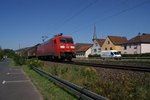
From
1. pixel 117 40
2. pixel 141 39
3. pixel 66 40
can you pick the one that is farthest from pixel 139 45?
pixel 66 40

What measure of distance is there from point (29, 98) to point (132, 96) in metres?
4.75

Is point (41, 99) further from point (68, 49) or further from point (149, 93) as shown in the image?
point (68, 49)

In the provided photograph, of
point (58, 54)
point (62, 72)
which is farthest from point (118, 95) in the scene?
point (58, 54)

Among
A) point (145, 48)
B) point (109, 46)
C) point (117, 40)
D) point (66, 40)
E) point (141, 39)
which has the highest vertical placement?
point (117, 40)

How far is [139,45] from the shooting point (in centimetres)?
7638

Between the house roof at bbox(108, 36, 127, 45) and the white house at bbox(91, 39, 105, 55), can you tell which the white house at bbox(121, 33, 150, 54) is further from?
the white house at bbox(91, 39, 105, 55)

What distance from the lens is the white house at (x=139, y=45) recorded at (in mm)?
76062

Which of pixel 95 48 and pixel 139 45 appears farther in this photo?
pixel 95 48

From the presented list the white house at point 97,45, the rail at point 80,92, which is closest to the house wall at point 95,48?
the white house at point 97,45

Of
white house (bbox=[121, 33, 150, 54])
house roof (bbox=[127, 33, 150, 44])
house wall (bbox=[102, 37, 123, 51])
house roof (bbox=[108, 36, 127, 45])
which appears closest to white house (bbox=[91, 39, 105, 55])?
house wall (bbox=[102, 37, 123, 51])

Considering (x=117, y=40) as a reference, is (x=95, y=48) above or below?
below

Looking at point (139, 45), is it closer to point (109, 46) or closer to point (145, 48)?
point (145, 48)

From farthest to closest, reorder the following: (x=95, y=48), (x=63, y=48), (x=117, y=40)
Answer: (x=95, y=48)
(x=117, y=40)
(x=63, y=48)

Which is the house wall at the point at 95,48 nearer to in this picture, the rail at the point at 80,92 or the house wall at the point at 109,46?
the house wall at the point at 109,46
